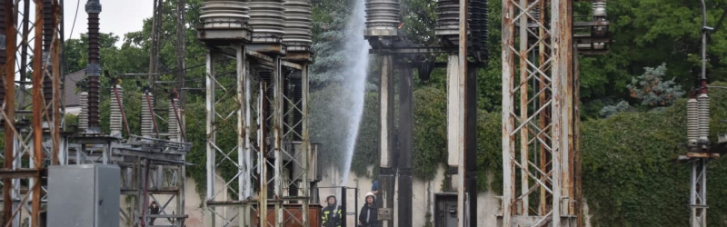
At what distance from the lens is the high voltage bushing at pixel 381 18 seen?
30.2 metres

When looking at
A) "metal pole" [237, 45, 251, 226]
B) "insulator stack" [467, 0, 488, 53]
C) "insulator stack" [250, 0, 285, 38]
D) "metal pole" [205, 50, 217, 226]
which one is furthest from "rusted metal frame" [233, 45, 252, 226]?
"insulator stack" [467, 0, 488, 53]

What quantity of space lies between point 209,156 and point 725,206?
883 inches

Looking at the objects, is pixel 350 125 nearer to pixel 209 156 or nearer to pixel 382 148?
pixel 382 148

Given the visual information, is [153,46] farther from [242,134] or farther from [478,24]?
Result: [242,134]

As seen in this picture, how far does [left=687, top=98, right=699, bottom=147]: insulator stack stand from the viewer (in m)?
36.2

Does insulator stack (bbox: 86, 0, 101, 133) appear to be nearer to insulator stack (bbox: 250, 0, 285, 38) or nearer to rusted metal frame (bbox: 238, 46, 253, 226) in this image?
insulator stack (bbox: 250, 0, 285, 38)

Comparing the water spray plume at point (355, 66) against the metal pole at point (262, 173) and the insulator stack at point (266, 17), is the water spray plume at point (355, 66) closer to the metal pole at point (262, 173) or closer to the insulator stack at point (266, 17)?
the insulator stack at point (266, 17)

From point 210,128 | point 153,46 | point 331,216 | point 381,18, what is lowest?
point 331,216

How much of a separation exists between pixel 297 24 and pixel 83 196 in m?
17.4

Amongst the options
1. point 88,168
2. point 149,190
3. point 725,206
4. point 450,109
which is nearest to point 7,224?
point 88,168

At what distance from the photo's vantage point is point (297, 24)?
27.8m

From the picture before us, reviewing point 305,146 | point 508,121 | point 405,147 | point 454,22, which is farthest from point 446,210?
point 508,121

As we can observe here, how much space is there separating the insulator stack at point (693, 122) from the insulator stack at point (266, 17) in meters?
14.4

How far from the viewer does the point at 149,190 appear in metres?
35.9
